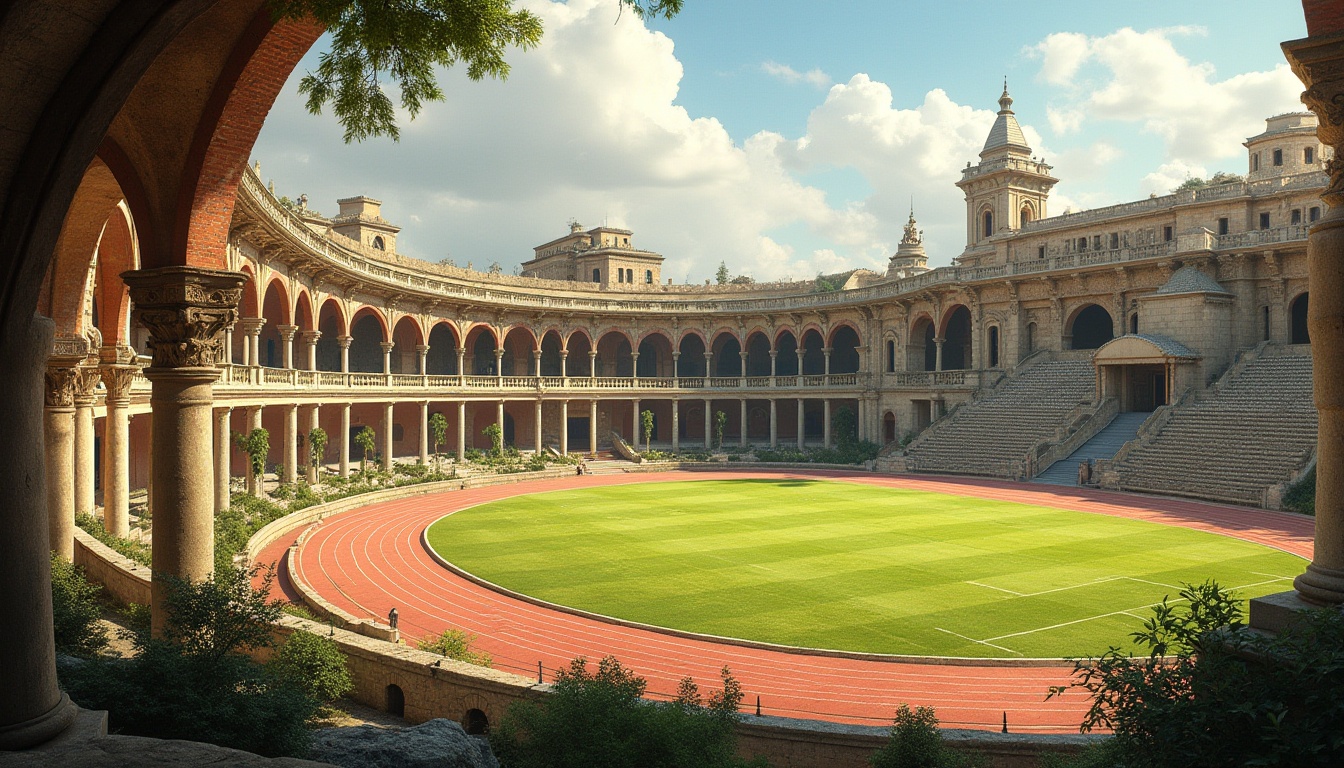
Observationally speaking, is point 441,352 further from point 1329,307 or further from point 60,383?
point 1329,307

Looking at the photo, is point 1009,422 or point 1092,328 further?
point 1092,328

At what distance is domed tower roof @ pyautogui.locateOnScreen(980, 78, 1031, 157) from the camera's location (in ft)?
199

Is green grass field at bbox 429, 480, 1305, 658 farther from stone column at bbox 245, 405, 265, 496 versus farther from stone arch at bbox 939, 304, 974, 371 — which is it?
stone arch at bbox 939, 304, 974, 371

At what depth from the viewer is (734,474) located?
47.4 m

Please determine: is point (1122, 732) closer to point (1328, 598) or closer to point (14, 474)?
point (1328, 598)

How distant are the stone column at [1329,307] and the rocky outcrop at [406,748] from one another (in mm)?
6001

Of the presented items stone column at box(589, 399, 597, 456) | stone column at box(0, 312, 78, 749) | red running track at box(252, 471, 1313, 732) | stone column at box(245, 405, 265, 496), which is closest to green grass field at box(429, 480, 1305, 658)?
red running track at box(252, 471, 1313, 732)

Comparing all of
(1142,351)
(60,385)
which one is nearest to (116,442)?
(60,385)

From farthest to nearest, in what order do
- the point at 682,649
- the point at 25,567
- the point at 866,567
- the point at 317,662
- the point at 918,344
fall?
the point at 918,344
the point at 866,567
the point at 682,649
the point at 317,662
the point at 25,567

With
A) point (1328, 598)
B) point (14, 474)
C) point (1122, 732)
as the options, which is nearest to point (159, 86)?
point (14, 474)

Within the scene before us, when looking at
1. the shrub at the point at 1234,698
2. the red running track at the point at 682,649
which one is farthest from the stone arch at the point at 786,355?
the shrub at the point at 1234,698

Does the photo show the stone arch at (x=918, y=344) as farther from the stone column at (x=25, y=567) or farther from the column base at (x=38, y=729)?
the column base at (x=38, y=729)

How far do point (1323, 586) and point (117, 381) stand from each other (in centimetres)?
2239

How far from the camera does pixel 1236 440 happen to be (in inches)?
1416
